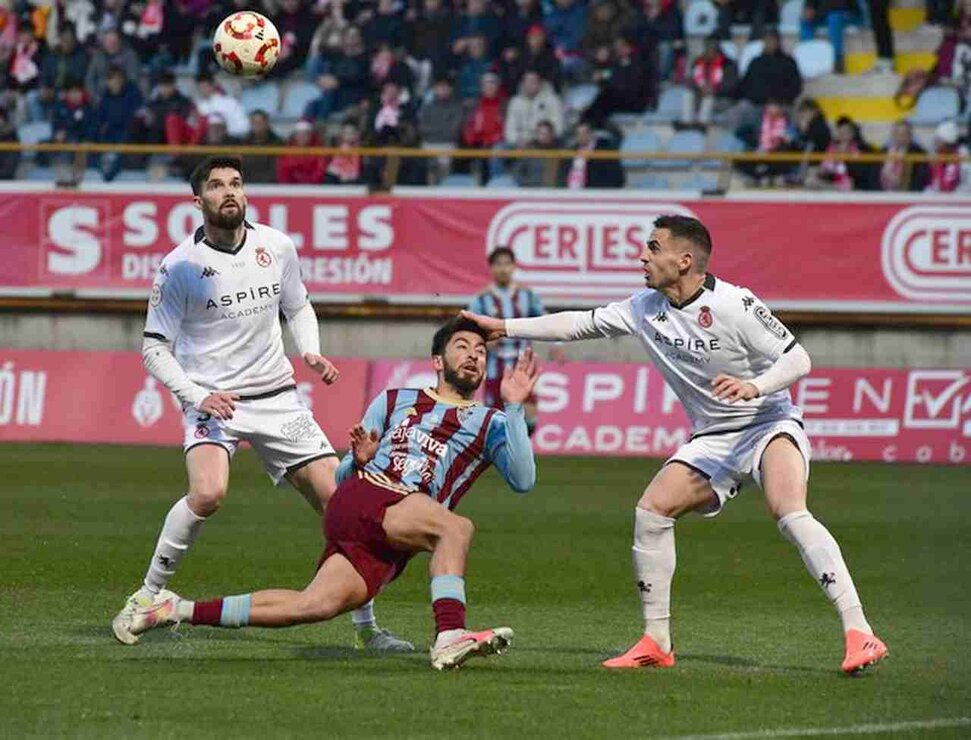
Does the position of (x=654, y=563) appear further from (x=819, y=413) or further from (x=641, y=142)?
(x=641, y=142)

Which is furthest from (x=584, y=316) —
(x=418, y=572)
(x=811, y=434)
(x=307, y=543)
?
(x=811, y=434)

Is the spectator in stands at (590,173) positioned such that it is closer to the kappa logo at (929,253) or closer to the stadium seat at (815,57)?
the kappa logo at (929,253)

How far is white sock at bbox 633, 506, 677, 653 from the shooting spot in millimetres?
9109

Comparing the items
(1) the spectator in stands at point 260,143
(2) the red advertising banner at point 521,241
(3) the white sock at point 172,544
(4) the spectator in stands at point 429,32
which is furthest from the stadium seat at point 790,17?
(3) the white sock at point 172,544

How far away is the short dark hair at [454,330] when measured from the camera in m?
9.05

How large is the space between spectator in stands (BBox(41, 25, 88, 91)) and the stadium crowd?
3 cm

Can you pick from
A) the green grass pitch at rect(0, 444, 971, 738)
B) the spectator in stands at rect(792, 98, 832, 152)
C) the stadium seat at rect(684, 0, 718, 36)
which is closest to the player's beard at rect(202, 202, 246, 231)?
the green grass pitch at rect(0, 444, 971, 738)

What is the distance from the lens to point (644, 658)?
8.97 meters

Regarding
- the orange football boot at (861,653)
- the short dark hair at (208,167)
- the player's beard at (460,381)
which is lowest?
the orange football boot at (861,653)

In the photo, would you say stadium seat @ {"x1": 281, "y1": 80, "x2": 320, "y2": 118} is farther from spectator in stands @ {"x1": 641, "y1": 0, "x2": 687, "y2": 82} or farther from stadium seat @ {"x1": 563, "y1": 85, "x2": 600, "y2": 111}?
spectator in stands @ {"x1": 641, "y1": 0, "x2": 687, "y2": 82}

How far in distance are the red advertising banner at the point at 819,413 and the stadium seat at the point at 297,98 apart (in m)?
5.76

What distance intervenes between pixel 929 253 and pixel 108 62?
10.8m

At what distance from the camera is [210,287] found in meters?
10.1

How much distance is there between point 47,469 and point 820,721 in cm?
1259
